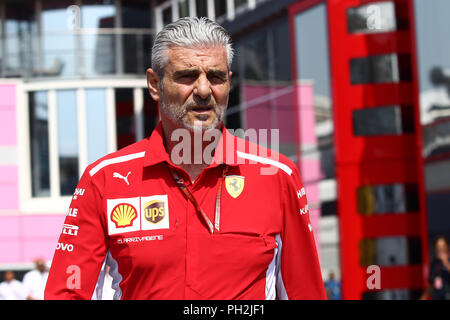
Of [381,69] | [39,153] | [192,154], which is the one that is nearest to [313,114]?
[381,69]

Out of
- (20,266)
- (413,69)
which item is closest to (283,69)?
(413,69)

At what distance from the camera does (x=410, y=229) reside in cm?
1465

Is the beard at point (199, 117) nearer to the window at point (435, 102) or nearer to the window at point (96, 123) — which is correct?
the window at point (435, 102)

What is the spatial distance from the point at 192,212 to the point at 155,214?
12 cm

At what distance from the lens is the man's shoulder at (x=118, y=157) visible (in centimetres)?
281

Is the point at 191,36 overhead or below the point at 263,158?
overhead

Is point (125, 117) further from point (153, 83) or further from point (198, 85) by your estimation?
point (198, 85)

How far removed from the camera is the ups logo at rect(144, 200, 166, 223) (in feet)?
8.87

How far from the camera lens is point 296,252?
9.23 feet

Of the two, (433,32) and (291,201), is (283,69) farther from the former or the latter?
(291,201)

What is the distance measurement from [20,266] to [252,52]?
712 cm

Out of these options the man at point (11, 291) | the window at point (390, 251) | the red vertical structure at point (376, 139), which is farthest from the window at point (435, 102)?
the man at point (11, 291)

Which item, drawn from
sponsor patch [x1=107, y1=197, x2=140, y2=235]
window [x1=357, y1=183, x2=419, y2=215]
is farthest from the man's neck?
window [x1=357, y1=183, x2=419, y2=215]

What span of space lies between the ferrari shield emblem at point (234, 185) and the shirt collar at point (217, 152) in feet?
0.18
